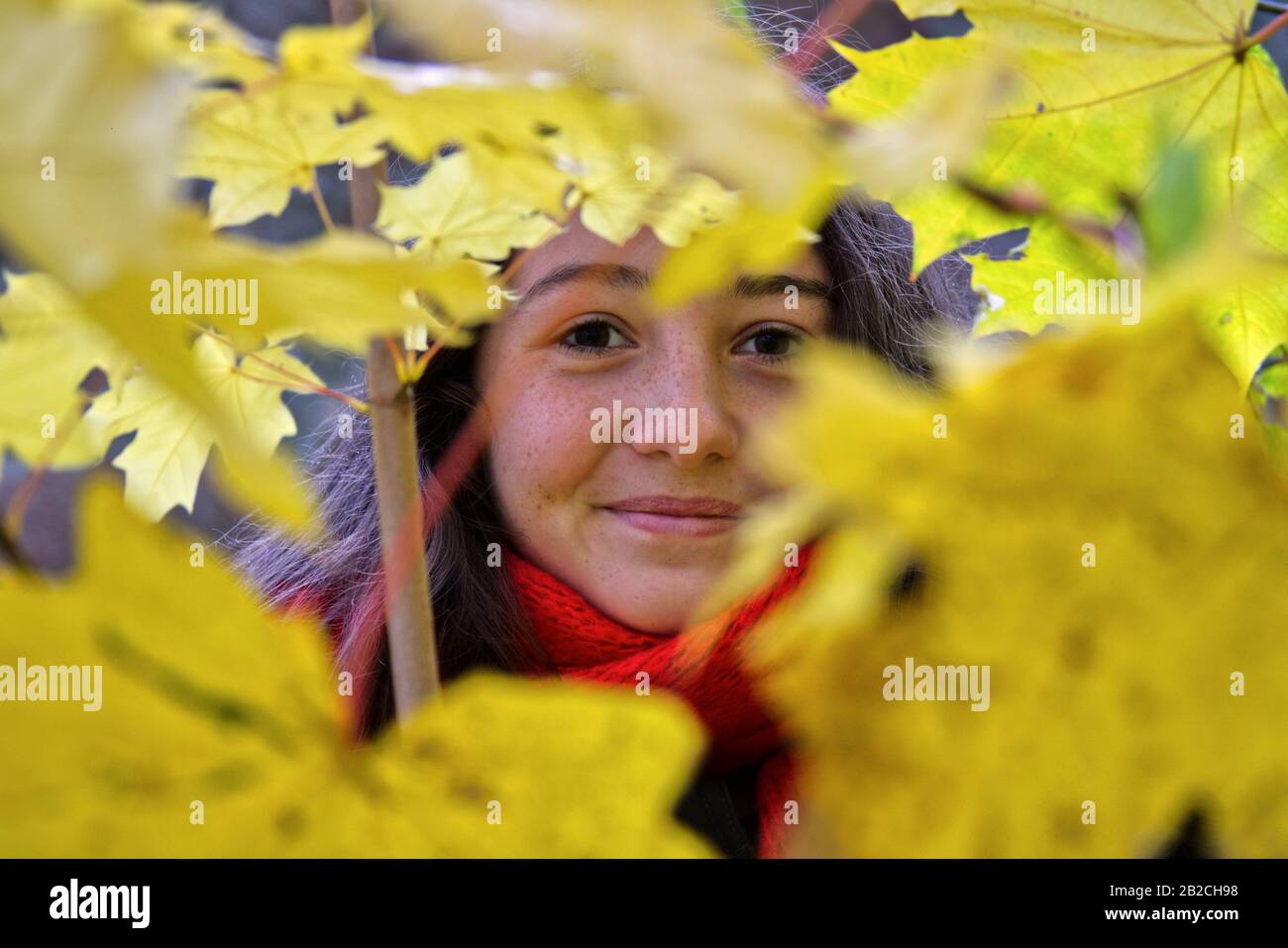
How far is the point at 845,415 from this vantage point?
0.15 meters

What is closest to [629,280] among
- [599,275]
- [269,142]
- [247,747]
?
[599,275]

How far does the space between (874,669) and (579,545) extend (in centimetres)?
68

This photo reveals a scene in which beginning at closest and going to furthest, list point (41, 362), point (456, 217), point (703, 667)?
point (41, 362)
point (456, 217)
point (703, 667)

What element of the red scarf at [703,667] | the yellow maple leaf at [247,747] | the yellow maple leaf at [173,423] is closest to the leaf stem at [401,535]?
the yellow maple leaf at [247,747]

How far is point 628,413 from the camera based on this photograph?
78cm

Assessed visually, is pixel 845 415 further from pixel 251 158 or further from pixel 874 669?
pixel 251 158

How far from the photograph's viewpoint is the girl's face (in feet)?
2.49

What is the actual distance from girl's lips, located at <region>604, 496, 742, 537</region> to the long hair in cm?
13

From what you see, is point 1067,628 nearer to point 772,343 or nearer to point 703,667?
point 703,667

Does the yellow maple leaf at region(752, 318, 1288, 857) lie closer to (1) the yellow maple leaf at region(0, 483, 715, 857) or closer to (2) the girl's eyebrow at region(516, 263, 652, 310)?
(1) the yellow maple leaf at region(0, 483, 715, 857)

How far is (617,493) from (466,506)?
0.17 metres

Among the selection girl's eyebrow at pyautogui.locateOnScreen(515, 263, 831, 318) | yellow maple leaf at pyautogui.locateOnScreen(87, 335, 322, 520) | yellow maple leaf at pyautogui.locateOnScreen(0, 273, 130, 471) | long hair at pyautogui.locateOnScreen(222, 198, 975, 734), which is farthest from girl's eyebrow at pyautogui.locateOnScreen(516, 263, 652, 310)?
yellow maple leaf at pyautogui.locateOnScreen(0, 273, 130, 471)

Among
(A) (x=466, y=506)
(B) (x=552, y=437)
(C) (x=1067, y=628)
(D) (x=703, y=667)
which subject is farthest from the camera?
(A) (x=466, y=506)
